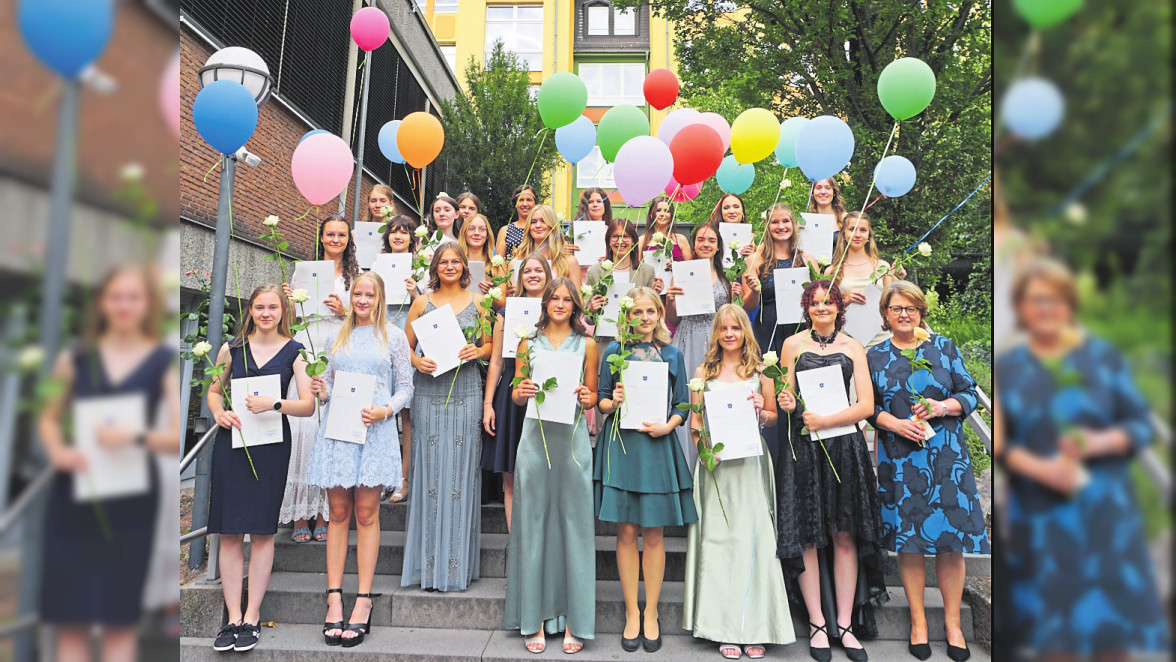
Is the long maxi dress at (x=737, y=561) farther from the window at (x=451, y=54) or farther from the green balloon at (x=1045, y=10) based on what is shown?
the window at (x=451, y=54)

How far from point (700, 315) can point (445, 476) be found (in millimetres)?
2087

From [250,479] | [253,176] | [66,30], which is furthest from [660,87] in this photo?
[66,30]

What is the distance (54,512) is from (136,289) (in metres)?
0.14

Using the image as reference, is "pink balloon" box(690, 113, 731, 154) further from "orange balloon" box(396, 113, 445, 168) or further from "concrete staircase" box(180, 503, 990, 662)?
"concrete staircase" box(180, 503, 990, 662)

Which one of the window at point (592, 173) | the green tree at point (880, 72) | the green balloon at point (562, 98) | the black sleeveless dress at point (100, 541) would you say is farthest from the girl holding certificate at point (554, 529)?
the window at point (592, 173)

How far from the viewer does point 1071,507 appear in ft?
1.47

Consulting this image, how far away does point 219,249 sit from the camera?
4.59 meters

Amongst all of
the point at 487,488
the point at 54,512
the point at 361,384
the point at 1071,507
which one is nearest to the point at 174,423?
the point at 54,512

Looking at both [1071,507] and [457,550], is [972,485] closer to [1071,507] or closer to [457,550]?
[457,550]

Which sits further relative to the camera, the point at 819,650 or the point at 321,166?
the point at 321,166

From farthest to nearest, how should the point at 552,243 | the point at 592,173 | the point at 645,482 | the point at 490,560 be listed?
the point at 592,173
the point at 552,243
the point at 490,560
the point at 645,482

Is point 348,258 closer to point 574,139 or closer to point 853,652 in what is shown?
point 574,139

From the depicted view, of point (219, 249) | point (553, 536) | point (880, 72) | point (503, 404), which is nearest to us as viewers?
point (553, 536)

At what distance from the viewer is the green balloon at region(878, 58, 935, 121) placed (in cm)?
515
